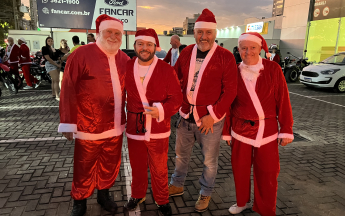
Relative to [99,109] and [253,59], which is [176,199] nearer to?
[99,109]

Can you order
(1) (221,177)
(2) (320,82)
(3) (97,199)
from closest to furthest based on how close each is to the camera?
(3) (97,199)
(1) (221,177)
(2) (320,82)

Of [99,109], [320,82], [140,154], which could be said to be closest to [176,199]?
[140,154]

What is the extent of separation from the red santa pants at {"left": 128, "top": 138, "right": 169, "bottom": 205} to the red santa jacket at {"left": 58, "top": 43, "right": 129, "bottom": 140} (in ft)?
1.15

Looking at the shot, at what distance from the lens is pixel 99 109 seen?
8.00 ft

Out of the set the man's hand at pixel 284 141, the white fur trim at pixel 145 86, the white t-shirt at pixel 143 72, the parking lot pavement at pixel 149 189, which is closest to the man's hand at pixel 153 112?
the white fur trim at pixel 145 86

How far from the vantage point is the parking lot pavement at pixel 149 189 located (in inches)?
111

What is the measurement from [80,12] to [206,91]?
43.8 feet

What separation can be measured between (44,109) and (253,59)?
20.9ft

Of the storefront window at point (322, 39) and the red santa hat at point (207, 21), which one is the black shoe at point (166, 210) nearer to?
the red santa hat at point (207, 21)

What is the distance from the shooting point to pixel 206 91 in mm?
2566

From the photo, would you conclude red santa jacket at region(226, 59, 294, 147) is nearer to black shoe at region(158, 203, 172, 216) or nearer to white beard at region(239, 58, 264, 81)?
white beard at region(239, 58, 264, 81)

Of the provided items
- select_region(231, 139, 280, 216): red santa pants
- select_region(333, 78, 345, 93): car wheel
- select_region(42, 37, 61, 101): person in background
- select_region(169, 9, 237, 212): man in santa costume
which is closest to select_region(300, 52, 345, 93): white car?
select_region(333, 78, 345, 93): car wheel

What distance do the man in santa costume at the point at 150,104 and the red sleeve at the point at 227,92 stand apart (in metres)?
0.38

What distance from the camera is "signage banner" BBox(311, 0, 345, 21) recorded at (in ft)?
52.9
